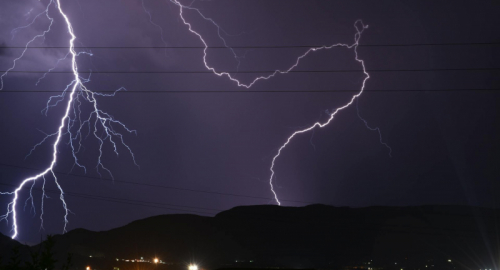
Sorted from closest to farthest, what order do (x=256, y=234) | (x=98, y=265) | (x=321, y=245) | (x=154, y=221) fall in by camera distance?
(x=98, y=265), (x=321, y=245), (x=256, y=234), (x=154, y=221)

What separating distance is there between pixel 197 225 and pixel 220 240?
9340 mm

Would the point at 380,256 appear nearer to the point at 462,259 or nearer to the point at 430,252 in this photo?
the point at 430,252

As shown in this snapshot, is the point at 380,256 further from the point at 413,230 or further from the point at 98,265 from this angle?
the point at 98,265

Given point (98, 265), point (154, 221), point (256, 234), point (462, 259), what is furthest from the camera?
point (154, 221)

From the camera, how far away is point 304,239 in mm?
69250

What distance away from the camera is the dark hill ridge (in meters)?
58.3

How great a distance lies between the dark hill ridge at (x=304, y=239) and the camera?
58.3 metres

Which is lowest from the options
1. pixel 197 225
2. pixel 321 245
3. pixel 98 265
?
pixel 98 265

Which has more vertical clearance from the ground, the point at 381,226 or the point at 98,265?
the point at 381,226

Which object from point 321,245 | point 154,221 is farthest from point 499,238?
point 154,221

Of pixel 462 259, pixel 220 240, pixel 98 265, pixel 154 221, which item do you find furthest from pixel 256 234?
pixel 98 265

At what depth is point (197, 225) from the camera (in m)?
76.4

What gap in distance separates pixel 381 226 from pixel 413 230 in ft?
31.8

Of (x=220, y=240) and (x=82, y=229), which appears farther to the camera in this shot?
(x=82, y=229)
